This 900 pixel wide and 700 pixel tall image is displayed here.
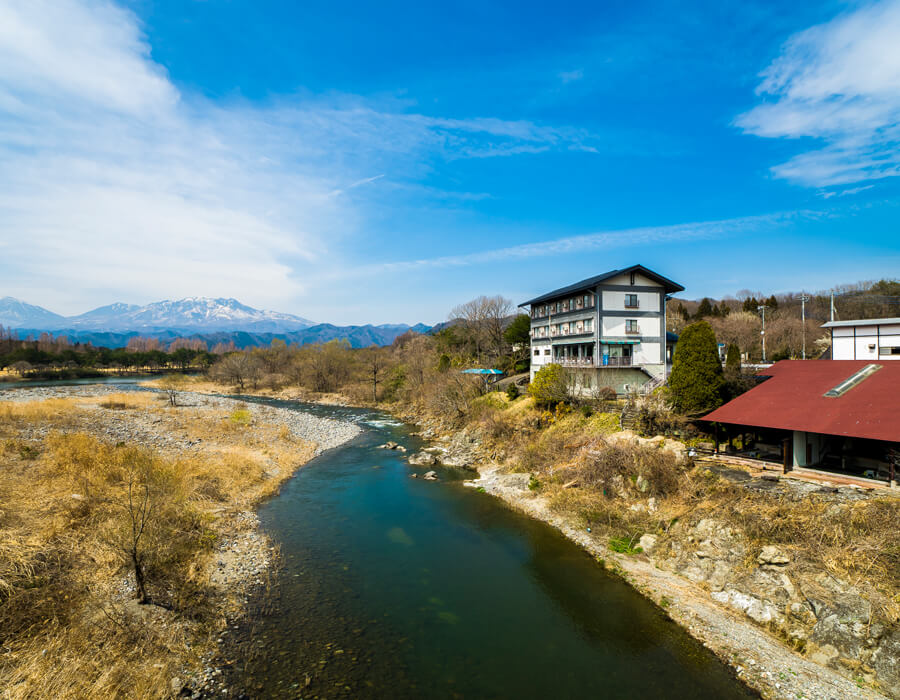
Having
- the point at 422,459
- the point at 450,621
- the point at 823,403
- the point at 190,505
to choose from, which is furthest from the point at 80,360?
the point at 823,403

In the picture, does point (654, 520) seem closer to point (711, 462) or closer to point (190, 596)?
point (711, 462)

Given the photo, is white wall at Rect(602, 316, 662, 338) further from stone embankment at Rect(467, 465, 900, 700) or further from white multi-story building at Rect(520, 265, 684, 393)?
stone embankment at Rect(467, 465, 900, 700)

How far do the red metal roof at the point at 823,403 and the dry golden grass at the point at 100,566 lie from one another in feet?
60.3

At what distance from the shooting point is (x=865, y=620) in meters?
8.94

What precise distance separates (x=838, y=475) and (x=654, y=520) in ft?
19.1

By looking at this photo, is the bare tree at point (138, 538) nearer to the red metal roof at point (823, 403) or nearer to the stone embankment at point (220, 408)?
the stone embankment at point (220, 408)

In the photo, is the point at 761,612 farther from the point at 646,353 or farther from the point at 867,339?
the point at 646,353

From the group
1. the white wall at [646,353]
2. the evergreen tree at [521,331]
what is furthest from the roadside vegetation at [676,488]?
the evergreen tree at [521,331]

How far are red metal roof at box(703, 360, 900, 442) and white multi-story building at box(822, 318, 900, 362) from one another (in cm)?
442

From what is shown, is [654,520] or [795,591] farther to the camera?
[654,520]

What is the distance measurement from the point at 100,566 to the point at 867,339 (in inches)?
1255

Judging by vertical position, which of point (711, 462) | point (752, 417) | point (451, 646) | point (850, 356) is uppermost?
point (850, 356)

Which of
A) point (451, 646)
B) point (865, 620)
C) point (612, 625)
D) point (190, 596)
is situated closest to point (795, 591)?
point (865, 620)

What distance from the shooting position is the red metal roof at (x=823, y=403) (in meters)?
12.5
